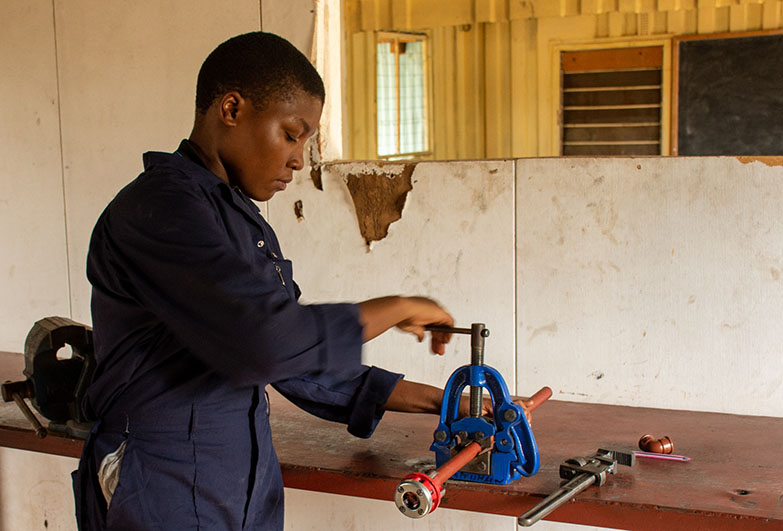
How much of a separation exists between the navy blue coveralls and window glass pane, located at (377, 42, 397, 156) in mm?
5182

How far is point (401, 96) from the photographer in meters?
6.89

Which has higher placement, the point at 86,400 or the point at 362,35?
the point at 362,35

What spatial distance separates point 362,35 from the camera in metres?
6.36

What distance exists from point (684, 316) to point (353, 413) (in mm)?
967

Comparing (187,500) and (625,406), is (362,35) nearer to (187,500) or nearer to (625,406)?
(625,406)

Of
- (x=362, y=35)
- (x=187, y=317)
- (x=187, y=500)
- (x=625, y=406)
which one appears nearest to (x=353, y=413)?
(x=187, y=500)

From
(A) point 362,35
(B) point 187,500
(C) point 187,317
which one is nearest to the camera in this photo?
(C) point 187,317

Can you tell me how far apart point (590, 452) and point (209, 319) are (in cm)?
91

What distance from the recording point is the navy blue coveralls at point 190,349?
1188mm

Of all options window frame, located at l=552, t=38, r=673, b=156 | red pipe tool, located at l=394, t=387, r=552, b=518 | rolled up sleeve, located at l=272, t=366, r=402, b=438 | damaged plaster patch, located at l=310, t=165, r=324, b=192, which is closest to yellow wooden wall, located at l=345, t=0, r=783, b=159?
window frame, located at l=552, t=38, r=673, b=156

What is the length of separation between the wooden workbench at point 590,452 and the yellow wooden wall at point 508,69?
429 cm

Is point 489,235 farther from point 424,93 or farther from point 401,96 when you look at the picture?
point 424,93

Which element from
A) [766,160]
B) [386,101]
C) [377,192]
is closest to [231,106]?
[377,192]

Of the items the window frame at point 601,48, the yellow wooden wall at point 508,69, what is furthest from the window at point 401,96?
the window frame at point 601,48
